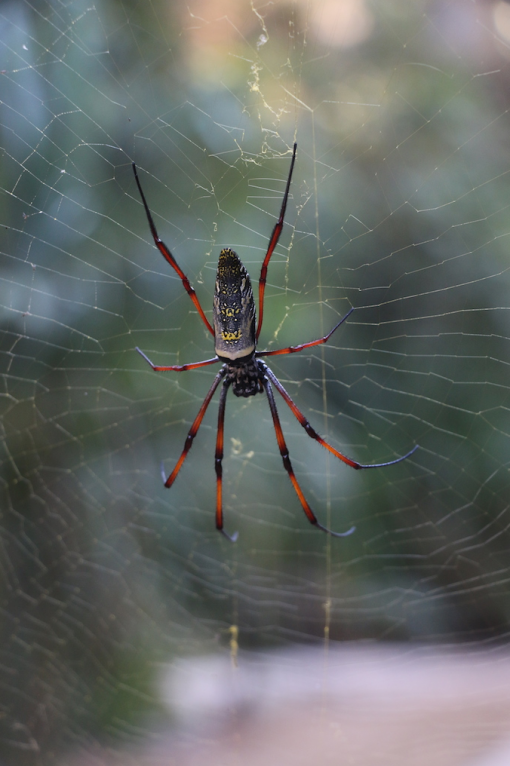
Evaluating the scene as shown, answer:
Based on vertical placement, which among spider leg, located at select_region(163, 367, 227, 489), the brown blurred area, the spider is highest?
the spider

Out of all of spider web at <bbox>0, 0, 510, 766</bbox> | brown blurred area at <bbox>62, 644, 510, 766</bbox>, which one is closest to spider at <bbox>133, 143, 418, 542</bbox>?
spider web at <bbox>0, 0, 510, 766</bbox>

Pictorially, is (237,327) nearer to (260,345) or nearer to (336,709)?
(260,345)

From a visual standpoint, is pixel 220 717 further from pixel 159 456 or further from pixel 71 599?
pixel 159 456

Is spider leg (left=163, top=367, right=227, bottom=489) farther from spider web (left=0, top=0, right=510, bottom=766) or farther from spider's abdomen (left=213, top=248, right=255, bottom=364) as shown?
spider web (left=0, top=0, right=510, bottom=766)

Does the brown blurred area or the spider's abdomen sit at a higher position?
the spider's abdomen

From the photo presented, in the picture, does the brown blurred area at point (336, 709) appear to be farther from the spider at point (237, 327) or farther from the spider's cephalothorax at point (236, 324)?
the spider's cephalothorax at point (236, 324)

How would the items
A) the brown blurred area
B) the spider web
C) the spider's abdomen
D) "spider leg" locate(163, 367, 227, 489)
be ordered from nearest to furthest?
the spider's abdomen, "spider leg" locate(163, 367, 227, 489), the spider web, the brown blurred area

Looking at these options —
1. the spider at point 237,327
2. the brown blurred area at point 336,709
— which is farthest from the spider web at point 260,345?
the spider at point 237,327

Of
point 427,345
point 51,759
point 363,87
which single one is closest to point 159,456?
point 427,345
